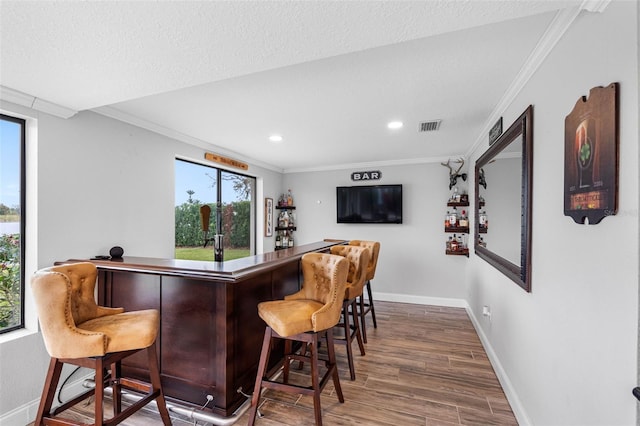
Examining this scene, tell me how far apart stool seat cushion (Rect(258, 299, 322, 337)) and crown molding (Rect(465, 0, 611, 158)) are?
6.52 feet

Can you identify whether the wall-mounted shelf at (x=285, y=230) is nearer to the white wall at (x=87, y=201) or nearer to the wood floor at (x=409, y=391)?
the white wall at (x=87, y=201)

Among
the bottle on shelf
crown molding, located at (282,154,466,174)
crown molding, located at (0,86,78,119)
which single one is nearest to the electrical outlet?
the bottle on shelf

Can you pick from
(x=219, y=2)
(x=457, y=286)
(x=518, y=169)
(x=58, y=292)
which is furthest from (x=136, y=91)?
(x=457, y=286)

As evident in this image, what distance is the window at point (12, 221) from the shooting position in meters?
2.06

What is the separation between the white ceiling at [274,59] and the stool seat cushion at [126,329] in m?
1.46

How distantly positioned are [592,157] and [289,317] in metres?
1.70

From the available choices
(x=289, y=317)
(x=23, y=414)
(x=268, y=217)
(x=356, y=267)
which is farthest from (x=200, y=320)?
(x=268, y=217)

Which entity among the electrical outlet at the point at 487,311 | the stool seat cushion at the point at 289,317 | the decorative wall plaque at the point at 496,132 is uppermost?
the decorative wall plaque at the point at 496,132

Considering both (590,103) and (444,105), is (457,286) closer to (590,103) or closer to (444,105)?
(444,105)

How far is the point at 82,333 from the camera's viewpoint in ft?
4.73

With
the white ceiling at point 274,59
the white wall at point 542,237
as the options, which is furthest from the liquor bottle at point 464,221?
the white ceiling at point 274,59

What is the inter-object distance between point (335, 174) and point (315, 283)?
3487mm

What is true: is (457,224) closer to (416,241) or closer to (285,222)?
(416,241)

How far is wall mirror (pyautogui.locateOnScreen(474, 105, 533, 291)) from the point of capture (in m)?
1.89
